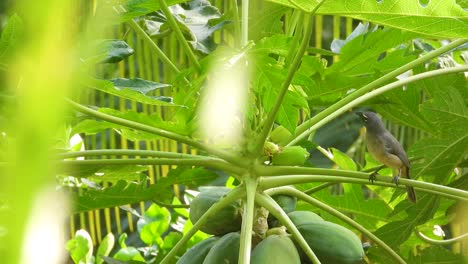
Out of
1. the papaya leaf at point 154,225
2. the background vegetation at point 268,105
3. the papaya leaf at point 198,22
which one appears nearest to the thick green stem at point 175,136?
the background vegetation at point 268,105

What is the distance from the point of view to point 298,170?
2.95 ft

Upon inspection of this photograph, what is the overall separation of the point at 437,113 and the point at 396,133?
46.6 inches

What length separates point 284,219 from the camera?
896mm

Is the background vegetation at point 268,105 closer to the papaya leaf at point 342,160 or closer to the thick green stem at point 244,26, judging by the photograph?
the thick green stem at point 244,26

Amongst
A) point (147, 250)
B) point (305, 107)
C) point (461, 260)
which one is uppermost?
point (305, 107)

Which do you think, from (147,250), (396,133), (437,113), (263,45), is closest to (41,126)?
(263,45)

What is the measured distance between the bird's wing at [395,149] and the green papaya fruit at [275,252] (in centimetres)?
35

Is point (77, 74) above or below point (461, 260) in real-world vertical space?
above

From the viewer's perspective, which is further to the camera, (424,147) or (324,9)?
(424,147)

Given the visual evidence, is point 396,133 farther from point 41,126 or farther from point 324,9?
point 41,126

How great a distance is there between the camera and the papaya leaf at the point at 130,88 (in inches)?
33.9

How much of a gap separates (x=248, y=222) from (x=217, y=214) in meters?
0.16

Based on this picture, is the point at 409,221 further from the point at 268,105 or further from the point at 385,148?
the point at 268,105

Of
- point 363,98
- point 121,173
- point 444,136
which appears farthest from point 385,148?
point 121,173
